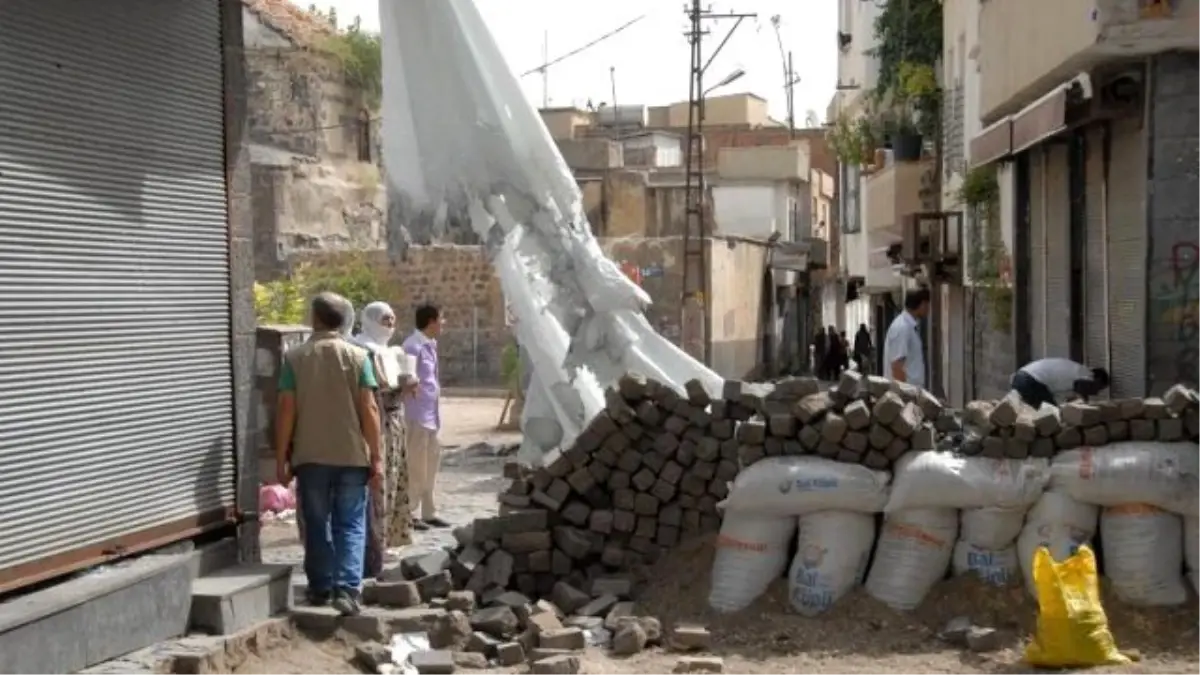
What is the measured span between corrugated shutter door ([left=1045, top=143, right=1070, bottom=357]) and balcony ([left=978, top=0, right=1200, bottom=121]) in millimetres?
587

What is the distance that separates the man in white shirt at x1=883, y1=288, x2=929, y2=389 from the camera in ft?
41.1

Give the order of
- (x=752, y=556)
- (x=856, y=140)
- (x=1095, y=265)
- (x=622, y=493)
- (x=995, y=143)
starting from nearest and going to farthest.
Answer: (x=752, y=556), (x=622, y=493), (x=1095, y=265), (x=995, y=143), (x=856, y=140)

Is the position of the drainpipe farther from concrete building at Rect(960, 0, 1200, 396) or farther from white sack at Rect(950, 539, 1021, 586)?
white sack at Rect(950, 539, 1021, 586)

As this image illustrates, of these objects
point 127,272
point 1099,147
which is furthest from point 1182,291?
point 127,272

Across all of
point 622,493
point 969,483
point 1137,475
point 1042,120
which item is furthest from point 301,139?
point 1137,475

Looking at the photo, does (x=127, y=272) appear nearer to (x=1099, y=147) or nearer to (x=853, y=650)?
(x=853, y=650)

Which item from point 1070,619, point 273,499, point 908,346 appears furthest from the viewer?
point 908,346

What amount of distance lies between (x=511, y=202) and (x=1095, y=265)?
452cm

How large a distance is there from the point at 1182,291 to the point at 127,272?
6.11 meters

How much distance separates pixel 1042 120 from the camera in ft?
37.0

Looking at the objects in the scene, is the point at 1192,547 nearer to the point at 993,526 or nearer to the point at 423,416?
the point at 993,526

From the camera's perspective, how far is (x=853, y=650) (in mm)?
7844

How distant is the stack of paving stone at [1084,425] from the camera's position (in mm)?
8078

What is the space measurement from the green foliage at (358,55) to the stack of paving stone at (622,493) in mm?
25413
